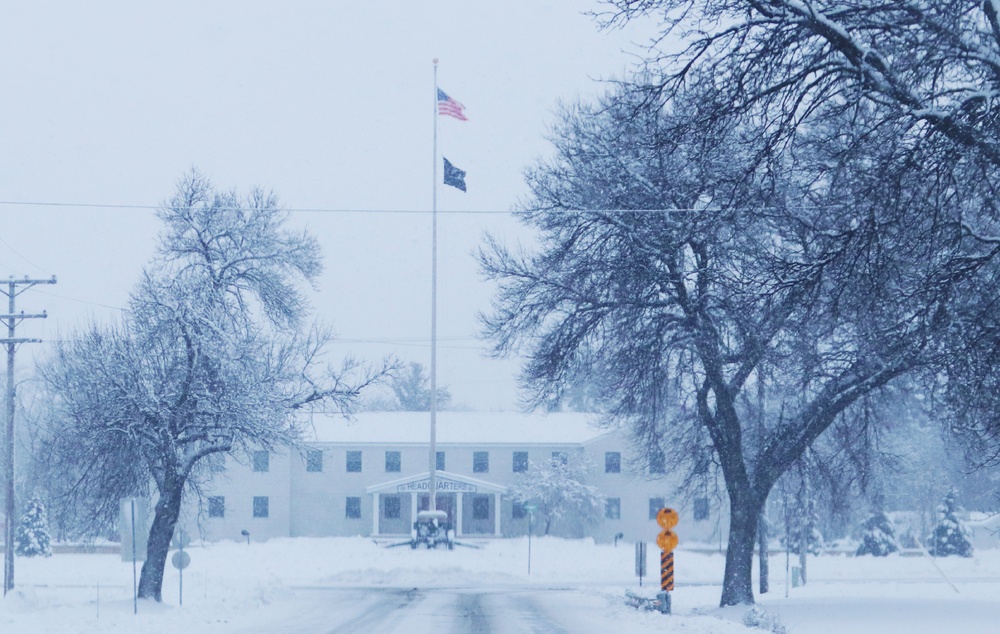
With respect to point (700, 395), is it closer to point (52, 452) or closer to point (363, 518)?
point (52, 452)

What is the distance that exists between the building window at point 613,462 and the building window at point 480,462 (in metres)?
7.06

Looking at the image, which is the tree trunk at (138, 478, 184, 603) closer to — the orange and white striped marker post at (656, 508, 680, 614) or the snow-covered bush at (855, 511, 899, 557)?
the orange and white striped marker post at (656, 508, 680, 614)

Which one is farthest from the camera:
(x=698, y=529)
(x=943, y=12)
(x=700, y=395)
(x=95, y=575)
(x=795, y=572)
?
(x=698, y=529)

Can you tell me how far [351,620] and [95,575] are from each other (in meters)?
25.5

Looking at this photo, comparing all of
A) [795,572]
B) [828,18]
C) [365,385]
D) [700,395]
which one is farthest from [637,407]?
[828,18]

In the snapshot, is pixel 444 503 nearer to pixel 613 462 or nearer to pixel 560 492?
pixel 560 492

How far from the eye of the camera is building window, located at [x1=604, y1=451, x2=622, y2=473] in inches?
2729

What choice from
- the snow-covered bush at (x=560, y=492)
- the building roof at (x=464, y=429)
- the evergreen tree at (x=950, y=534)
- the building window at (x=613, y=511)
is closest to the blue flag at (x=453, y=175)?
the snow-covered bush at (x=560, y=492)

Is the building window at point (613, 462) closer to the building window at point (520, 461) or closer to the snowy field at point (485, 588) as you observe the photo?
the building window at point (520, 461)

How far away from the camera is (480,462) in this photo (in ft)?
234

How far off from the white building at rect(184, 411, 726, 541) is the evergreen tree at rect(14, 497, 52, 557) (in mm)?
10340

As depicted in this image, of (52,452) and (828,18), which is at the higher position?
(828,18)

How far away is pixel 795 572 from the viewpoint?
34.3m

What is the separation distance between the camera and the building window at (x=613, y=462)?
2729 inches
